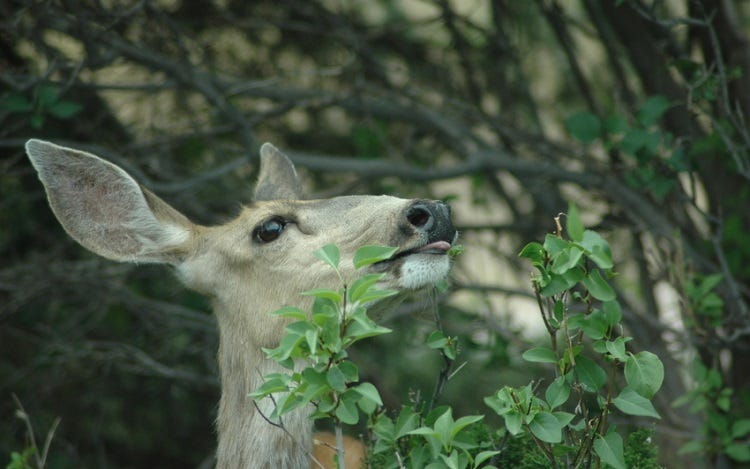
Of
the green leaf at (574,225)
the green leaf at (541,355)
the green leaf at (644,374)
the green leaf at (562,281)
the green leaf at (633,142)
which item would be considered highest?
the green leaf at (574,225)

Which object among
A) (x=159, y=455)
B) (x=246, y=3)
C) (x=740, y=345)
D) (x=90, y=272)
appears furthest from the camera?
(x=159, y=455)

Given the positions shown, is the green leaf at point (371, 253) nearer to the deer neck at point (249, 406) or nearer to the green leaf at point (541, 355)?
the green leaf at point (541, 355)

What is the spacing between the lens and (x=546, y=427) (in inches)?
115

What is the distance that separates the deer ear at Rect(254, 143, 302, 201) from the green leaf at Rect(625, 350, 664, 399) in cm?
276

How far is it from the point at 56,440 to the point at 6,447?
36cm

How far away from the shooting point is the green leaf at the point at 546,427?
288cm

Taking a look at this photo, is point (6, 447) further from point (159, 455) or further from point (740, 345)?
point (740, 345)

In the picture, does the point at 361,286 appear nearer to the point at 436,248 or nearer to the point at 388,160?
the point at 436,248

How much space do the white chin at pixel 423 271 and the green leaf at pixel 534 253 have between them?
0.70 meters

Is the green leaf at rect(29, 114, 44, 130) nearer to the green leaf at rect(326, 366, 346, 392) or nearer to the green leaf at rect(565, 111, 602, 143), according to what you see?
the green leaf at rect(565, 111, 602, 143)

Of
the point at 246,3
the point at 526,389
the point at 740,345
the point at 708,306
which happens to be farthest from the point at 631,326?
the point at 246,3

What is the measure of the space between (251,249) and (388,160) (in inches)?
82.3

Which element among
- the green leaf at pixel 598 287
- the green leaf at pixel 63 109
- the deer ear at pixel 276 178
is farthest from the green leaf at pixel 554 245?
the green leaf at pixel 63 109

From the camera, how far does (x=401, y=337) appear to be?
7984mm
